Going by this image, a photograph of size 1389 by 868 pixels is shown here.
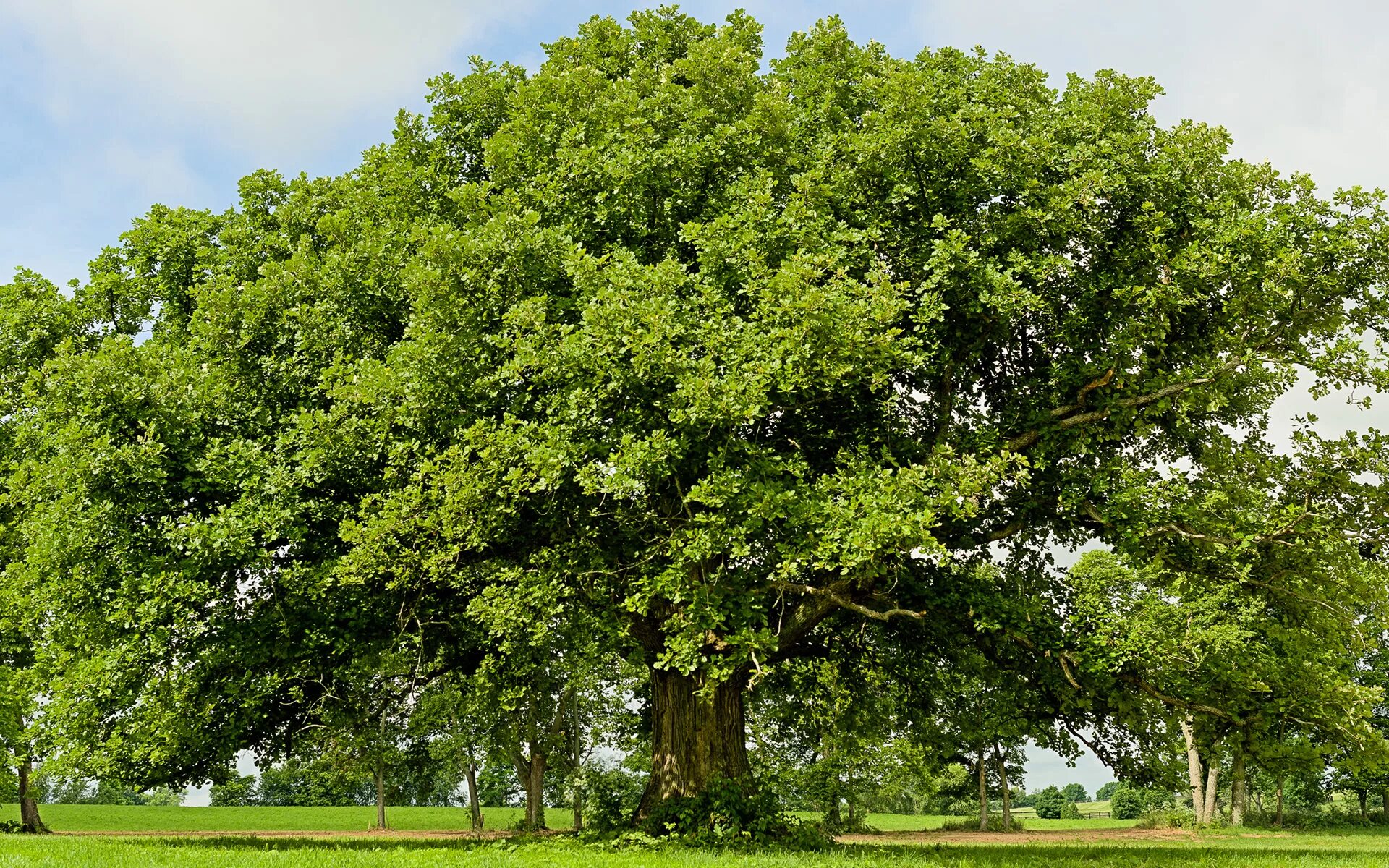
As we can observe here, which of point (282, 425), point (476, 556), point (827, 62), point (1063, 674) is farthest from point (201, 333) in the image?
point (1063, 674)

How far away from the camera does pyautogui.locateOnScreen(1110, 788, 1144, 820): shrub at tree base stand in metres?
77.2

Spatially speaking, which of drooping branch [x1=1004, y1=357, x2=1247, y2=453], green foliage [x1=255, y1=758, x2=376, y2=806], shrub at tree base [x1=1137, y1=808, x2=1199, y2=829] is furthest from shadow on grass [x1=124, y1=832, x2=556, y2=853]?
green foliage [x1=255, y1=758, x2=376, y2=806]

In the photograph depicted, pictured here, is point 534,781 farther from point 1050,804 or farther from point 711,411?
point 1050,804

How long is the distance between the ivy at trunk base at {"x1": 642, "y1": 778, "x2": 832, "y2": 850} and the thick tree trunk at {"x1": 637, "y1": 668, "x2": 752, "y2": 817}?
20.5 inches

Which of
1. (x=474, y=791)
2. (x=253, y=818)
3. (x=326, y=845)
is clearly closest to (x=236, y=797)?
(x=253, y=818)

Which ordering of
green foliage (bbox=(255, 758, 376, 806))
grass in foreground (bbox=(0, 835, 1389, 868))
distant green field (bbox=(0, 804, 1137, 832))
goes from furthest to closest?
green foliage (bbox=(255, 758, 376, 806))
distant green field (bbox=(0, 804, 1137, 832))
grass in foreground (bbox=(0, 835, 1389, 868))

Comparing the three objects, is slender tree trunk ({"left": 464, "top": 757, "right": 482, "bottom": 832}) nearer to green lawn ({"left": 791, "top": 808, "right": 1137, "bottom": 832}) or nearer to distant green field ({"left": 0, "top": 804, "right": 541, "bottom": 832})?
distant green field ({"left": 0, "top": 804, "right": 541, "bottom": 832})

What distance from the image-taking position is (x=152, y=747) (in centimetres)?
1645

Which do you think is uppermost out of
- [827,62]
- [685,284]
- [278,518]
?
[827,62]

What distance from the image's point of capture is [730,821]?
17125 millimetres

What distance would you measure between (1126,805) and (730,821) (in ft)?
252

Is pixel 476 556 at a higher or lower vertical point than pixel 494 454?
lower

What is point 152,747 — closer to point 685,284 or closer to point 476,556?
point 476,556

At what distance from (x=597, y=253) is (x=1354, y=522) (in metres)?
15.0
